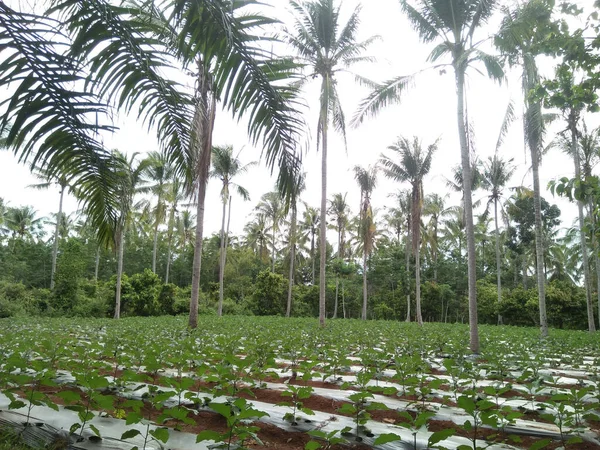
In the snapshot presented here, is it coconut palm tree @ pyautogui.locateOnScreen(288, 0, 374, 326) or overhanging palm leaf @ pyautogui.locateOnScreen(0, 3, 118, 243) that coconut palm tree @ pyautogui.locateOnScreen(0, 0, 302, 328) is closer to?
overhanging palm leaf @ pyautogui.locateOnScreen(0, 3, 118, 243)

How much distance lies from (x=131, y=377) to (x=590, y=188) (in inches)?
177

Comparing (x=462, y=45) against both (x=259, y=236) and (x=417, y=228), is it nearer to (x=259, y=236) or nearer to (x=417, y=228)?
(x=417, y=228)

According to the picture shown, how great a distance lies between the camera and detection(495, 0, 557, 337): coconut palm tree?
163 inches

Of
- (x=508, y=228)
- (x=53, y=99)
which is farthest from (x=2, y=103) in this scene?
(x=508, y=228)

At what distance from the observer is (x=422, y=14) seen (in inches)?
380

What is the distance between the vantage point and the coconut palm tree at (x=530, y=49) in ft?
13.6

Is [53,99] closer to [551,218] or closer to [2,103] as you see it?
[2,103]

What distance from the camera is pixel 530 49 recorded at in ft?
14.1

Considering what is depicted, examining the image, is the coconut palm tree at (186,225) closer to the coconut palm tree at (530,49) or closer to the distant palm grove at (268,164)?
the distant palm grove at (268,164)

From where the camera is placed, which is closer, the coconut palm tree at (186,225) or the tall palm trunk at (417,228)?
the tall palm trunk at (417,228)

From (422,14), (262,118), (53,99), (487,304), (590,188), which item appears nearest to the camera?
(53,99)

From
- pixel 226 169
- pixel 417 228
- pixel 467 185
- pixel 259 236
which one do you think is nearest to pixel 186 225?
pixel 259 236

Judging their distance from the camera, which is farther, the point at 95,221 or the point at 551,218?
the point at 551,218

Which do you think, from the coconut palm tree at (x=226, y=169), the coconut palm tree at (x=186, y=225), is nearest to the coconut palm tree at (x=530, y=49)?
the coconut palm tree at (x=226, y=169)
